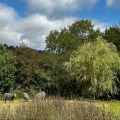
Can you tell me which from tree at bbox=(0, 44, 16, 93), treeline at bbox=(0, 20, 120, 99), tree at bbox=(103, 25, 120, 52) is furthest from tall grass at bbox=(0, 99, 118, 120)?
tree at bbox=(103, 25, 120, 52)

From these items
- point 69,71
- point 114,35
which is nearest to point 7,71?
point 69,71

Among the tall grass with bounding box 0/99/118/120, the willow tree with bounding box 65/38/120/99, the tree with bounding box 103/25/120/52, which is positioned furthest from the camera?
the tree with bounding box 103/25/120/52

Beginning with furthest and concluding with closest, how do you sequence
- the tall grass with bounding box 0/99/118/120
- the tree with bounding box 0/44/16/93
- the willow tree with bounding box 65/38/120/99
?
the tree with bounding box 0/44/16/93, the willow tree with bounding box 65/38/120/99, the tall grass with bounding box 0/99/118/120

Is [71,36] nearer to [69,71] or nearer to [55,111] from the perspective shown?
[69,71]

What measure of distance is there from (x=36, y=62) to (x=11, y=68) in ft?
9.92

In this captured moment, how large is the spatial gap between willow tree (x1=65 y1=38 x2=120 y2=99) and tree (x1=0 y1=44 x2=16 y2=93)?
7.21 metres

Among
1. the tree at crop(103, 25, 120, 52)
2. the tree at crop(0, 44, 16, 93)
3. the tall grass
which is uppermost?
the tree at crop(103, 25, 120, 52)

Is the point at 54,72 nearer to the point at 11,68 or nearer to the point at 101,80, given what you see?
the point at 11,68

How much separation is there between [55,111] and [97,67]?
24675 mm

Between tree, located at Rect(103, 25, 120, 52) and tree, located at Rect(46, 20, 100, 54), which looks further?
tree, located at Rect(46, 20, 100, 54)

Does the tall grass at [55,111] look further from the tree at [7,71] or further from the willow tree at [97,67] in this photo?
the tree at [7,71]

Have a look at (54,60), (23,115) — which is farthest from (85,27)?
(23,115)

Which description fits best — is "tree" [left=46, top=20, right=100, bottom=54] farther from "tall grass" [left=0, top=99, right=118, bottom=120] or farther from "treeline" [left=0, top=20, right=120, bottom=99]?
"tall grass" [left=0, top=99, right=118, bottom=120]

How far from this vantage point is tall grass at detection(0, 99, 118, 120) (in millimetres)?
8797
